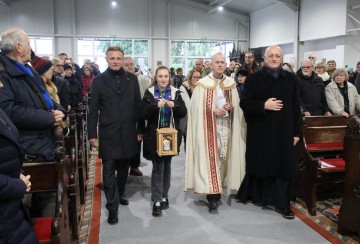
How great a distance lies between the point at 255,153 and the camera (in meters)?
4.15

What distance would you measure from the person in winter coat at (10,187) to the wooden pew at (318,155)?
314 cm

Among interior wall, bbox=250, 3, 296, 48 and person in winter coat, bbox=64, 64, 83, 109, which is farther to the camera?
interior wall, bbox=250, 3, 296, 48

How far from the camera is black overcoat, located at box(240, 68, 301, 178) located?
396 cm

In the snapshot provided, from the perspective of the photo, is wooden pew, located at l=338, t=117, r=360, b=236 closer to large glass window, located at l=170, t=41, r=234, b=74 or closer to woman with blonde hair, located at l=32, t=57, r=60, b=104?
woman with blonde hair, located at l=32, t=57, r=60, b=104

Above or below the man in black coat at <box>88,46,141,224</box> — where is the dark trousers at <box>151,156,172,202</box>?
below

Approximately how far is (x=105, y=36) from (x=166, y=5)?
350 cm

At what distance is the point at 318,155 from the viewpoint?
475cm

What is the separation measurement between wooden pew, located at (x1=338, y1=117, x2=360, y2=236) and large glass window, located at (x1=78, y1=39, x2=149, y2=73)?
51.3 feet

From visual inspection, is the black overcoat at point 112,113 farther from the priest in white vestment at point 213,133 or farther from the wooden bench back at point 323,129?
the wooden bench back at point 323,129

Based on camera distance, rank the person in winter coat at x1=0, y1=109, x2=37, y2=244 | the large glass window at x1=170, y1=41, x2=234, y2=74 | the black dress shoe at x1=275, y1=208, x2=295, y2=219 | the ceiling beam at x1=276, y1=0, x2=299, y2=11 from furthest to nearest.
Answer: the large glass window at x1=170, y1=41, x2=234, y2=74
the ceiling beam at x1=276, y1=0, x2=299, y2=11
the black dress shoe at x1=275, y1=208, x2=295, y2=219
the person in winter coat at x1=0, y1=109, x2=37, y2=244

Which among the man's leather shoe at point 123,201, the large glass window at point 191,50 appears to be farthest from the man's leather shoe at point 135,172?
the large glass window at point 191,50

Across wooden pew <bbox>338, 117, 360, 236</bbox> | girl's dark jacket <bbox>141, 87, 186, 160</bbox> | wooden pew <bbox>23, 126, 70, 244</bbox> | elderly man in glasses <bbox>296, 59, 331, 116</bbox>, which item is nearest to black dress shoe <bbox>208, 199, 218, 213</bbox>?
girl's dark jacket <bbox>141, 87, 186, 160</bbox>

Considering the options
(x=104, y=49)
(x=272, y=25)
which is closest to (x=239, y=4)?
(x=272, y=25)

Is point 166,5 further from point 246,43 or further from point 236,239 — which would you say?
point 236,239
